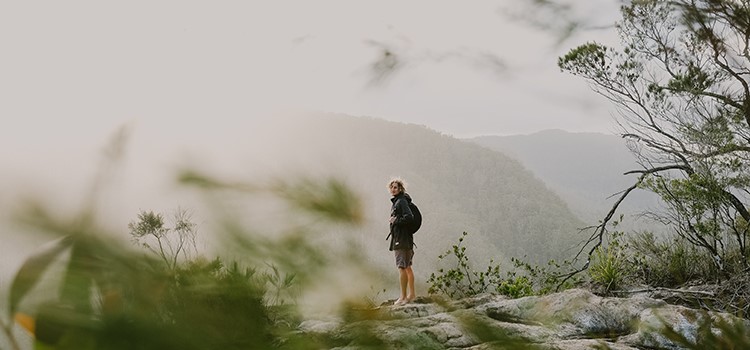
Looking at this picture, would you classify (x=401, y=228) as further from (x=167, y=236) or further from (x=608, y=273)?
(x=167, y=236)

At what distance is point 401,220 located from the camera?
4.81m

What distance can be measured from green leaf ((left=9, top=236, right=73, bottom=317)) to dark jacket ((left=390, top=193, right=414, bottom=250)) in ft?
15.2

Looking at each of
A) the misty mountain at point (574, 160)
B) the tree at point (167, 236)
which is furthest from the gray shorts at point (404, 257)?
the misty mountain at point (574, 160)

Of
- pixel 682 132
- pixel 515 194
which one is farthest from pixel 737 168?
pixel 515 194

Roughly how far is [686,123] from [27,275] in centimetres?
1038

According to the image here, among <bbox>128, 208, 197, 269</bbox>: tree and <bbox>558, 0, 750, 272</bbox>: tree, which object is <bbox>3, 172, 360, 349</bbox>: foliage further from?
<bbox>558, 0, 750, 272</bbox>: tree

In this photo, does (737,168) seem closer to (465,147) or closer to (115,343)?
(115,343)

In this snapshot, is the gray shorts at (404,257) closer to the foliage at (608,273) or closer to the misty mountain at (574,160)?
the foliage at (608,273)

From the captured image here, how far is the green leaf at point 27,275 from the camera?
0.66 feet

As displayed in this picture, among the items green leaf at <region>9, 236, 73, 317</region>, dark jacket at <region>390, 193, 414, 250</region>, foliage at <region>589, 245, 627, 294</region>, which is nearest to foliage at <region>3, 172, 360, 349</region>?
green leaf at <region>9, 236, 73, 317</region>

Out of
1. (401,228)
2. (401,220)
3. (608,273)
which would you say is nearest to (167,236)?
(401,220)

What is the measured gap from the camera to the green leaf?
0.20 meters

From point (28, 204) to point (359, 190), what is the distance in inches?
7.0

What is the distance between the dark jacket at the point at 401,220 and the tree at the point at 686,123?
4048 millimetres
